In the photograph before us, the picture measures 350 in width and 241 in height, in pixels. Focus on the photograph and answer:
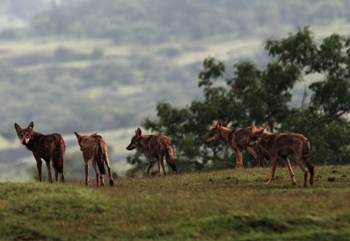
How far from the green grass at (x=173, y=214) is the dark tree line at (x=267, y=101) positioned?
3263cm

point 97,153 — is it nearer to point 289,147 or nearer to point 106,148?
point 106,148

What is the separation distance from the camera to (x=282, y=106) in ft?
186

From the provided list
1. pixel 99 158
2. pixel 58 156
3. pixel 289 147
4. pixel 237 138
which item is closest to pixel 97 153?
pixel 99 158

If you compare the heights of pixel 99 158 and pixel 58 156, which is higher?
pixel 58 156

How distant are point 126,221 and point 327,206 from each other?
5.12 m

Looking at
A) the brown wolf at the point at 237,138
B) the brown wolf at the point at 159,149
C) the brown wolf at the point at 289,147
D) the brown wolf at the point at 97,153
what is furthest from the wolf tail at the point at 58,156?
the brown wolf at the point at 237,138

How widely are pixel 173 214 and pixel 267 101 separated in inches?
1516

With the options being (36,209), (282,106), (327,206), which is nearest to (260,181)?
(327,206)

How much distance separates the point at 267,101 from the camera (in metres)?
56.7

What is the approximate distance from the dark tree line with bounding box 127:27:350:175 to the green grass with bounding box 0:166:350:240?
107ft

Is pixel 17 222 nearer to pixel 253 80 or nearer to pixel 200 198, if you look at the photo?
pixel 200 198

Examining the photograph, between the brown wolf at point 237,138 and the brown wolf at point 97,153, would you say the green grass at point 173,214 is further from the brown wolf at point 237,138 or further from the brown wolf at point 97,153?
the brown wolf at point 237,138

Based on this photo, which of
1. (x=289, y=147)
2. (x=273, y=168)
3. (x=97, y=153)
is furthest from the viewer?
(x=97, y=153)

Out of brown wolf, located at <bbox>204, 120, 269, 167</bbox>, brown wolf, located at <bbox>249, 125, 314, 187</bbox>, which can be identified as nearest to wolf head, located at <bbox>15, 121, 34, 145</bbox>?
brown wolf, located at <bbox>249, 125, 314, 187</bbox>
